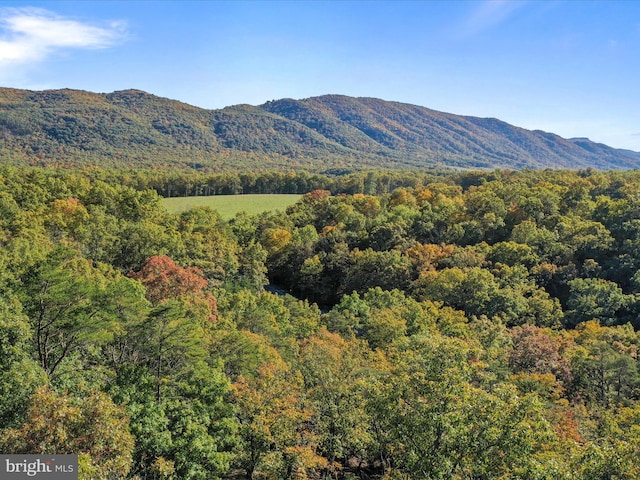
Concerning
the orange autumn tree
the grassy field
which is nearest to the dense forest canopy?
the orange autumn tree

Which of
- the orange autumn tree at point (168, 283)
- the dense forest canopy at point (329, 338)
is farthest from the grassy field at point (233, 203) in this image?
the orange autumn tree at point (168, 283)

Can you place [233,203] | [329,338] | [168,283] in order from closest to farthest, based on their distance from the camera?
[329,338] < [168,283] < [233,203]

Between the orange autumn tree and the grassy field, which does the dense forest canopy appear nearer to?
the orange autumn tree

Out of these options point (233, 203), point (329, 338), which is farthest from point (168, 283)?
point (233, 203)

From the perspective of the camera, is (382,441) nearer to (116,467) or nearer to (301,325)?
(116,467)

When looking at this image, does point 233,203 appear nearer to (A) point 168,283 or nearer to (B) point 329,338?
(A) point 168,283
